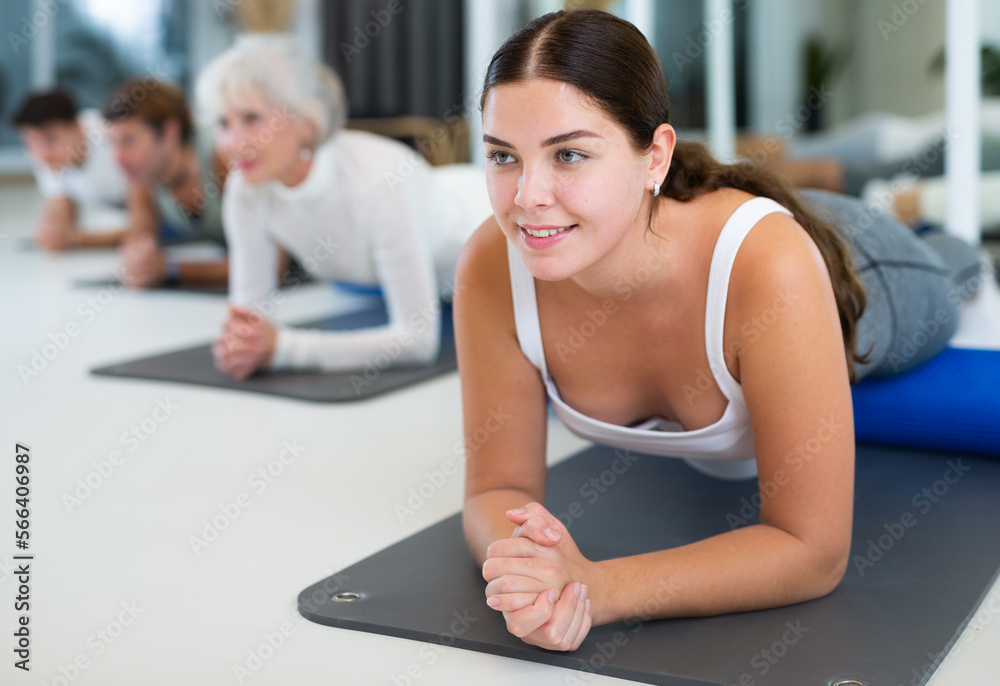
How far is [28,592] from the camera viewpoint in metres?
1.44

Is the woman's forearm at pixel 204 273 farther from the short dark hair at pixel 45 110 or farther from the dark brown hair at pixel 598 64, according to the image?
the dark brown hair at pixel 598 64

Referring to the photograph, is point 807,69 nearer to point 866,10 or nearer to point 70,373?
point 866,10

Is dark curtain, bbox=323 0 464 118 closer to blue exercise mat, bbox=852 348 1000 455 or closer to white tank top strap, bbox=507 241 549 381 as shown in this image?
blue exercise mat, bbox=852 348 1000 455

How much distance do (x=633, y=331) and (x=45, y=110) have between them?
→ 13.3 ft

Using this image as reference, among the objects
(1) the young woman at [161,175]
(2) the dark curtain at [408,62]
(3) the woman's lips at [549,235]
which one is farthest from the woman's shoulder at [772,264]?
(2) the dark curtain at [408,62]

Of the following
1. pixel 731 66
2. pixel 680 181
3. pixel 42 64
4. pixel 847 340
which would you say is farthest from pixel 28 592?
pixel 42 64

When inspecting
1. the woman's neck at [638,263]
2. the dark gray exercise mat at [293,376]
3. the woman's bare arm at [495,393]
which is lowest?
the dark gray exercise mat at [293,376]

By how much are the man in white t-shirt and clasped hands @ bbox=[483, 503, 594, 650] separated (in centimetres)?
393

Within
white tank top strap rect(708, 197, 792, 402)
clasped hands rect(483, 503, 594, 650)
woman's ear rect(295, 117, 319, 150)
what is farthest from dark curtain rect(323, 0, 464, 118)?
clasped hands rect(483, 503, 594, 650)

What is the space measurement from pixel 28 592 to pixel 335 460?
705 millimetres

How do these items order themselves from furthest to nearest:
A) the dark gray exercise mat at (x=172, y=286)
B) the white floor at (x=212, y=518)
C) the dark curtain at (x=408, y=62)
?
the dark curtain at (x=408, y=62), the dark gray exercise mat at (x=172, y=286), the white floor at (x=212, y=518)

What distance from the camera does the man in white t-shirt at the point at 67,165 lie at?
15.4 feet

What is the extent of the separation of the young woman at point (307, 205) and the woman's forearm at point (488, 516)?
125cm

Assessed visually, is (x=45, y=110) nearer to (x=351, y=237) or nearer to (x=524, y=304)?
(x=351, y=237)
